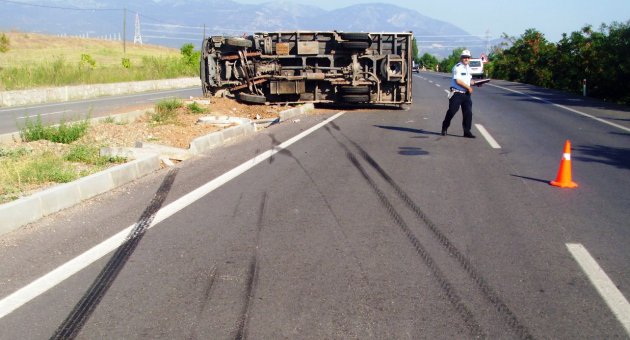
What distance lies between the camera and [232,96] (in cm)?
2033

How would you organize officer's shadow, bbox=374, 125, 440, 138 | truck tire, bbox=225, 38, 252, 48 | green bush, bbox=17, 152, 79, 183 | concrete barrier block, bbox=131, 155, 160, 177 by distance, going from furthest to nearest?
truck tire, bbox=225, 38, 252, 48 < officer's shadow, bbox=374, 125, 440, 138 < concrete barrier block, bbox=131, 155, 160, 177 < green bush, bbox=17, 152, 79, 183

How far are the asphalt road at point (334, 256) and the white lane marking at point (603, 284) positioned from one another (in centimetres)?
2

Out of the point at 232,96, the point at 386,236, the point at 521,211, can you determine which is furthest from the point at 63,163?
the point at 232,96

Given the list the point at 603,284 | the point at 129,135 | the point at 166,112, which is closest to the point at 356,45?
the point at 166,112

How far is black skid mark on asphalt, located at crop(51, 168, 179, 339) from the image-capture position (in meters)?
4.09

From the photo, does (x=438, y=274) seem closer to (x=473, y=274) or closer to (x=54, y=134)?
(x=473, y=274)

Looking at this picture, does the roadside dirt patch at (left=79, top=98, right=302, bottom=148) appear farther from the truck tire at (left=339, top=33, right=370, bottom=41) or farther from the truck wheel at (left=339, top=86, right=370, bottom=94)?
the truck tire at (left=339, top=33, right=370, bottom=41)

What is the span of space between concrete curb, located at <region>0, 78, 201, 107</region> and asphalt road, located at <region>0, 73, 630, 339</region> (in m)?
20.2

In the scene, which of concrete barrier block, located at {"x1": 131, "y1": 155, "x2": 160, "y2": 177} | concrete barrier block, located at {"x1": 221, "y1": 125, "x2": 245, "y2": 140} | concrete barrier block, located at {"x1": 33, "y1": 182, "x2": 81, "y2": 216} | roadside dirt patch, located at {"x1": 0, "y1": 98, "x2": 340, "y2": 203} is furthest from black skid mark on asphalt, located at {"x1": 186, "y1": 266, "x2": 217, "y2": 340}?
concrete barrier block, located at {"x1": 221, "y1": 125, "x2": 245, "y2": 140}

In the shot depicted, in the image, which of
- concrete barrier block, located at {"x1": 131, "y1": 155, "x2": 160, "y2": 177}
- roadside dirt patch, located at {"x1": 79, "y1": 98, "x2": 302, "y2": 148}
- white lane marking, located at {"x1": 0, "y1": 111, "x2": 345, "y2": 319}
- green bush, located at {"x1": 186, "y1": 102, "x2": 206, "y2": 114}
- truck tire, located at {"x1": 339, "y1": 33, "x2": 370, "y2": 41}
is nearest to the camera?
white lane marking, located at {"x1": 0, "y1": 111, "x2": 345, "y2": 319}

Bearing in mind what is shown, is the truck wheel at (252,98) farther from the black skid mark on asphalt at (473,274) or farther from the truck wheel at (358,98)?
the black skid mark on asphalt at (473,274)

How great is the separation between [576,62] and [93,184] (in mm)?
33654

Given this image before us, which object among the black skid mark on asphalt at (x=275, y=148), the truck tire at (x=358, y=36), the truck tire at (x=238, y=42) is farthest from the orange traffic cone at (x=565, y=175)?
the truck tire at (x=238, y=42)

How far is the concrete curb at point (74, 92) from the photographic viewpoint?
87.7 feet
